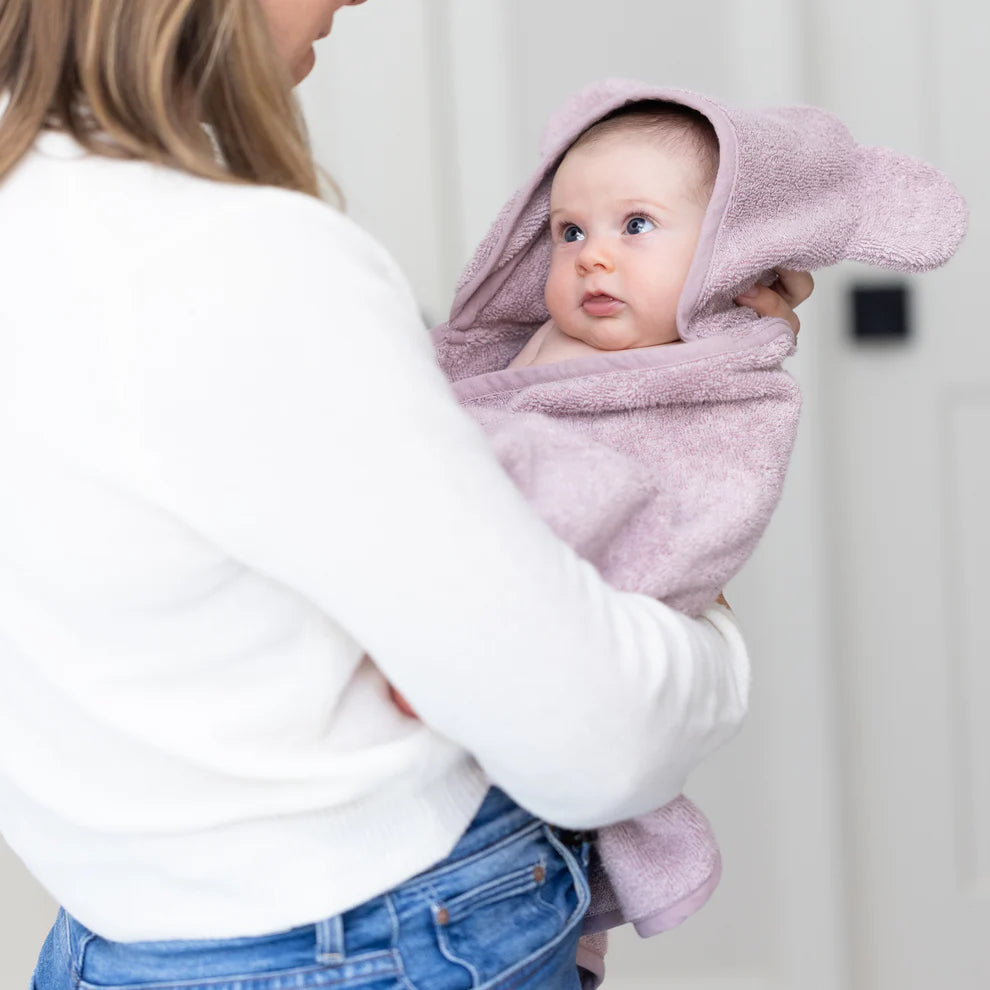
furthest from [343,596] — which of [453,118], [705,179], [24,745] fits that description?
[453,118]

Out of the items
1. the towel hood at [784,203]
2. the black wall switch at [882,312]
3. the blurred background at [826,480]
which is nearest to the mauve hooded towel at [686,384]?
the towel hood at [784,203]

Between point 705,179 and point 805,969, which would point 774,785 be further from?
point 705,179

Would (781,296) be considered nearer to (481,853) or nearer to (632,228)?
(632,228)

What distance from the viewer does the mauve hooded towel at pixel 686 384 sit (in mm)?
827

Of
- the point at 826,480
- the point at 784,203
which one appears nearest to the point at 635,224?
the point at 784,203

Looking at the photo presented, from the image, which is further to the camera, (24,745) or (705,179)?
(705,179)

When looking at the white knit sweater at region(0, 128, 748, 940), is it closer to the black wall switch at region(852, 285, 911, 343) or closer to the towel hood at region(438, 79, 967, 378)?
the towel hood at region(438, 79, 967, 378)

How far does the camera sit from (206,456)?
597mm

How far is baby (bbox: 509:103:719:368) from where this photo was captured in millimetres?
1038

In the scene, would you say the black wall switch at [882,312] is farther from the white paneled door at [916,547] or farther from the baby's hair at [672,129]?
A: the baby's hair at [672,129]

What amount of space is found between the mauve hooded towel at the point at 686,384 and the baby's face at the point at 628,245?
1.0 inches

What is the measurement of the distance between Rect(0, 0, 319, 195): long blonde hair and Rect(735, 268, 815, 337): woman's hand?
1.54ft

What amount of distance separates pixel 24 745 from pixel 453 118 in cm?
139

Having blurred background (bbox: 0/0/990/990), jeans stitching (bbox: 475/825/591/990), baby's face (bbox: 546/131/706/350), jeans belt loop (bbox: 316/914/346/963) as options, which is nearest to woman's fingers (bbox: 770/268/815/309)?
baby's face (bbox: 546/131/706/350)
